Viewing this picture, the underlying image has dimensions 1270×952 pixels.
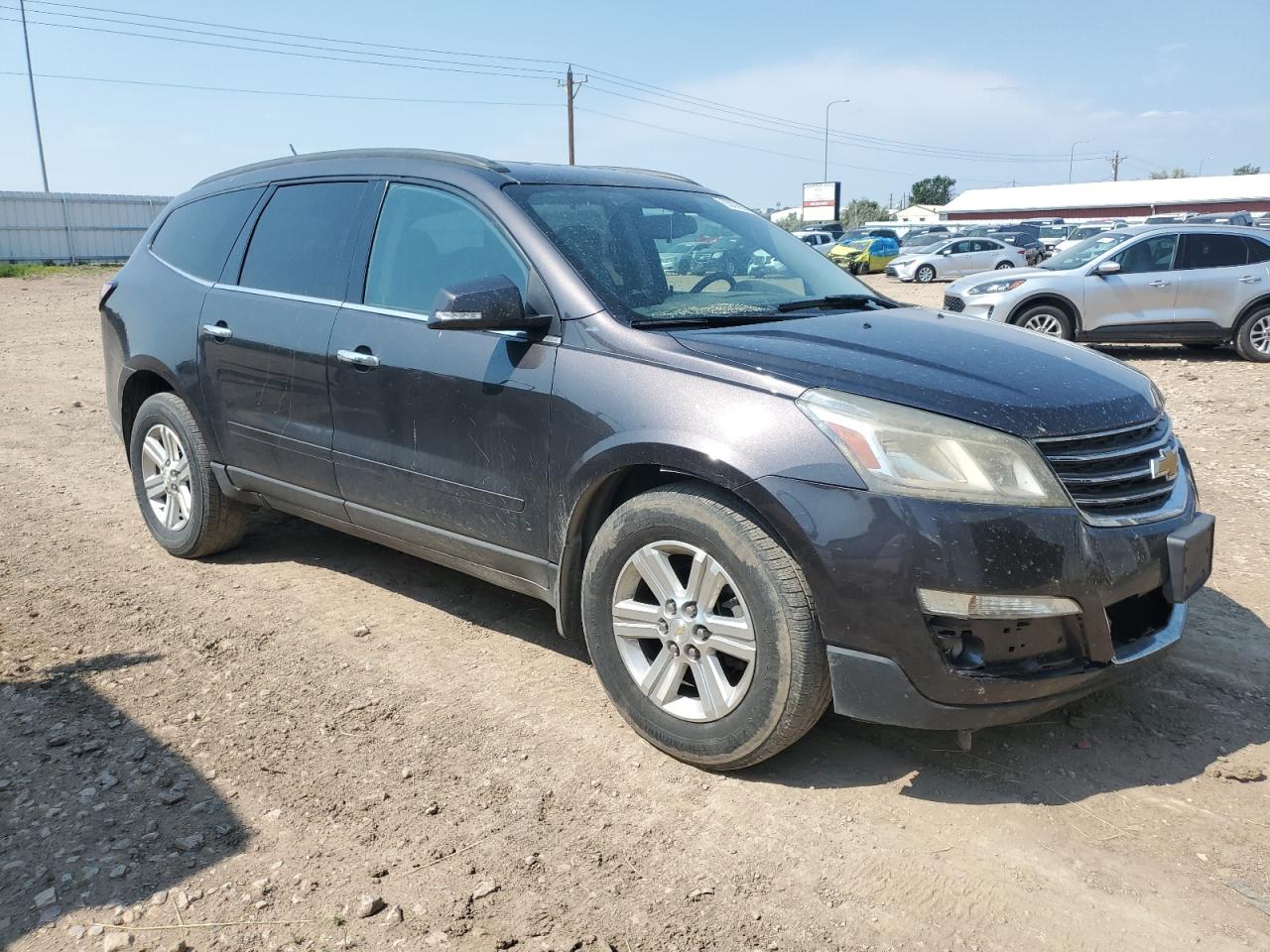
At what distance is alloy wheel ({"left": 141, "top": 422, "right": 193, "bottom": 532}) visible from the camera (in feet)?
17.0

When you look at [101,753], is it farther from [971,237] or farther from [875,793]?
[971,237]

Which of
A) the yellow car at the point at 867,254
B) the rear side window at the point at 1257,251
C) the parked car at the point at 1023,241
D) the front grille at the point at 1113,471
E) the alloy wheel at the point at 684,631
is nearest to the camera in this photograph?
the front grille at the point at 1113,471

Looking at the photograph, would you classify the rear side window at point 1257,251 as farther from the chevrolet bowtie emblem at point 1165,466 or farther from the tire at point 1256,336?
the chevrolet bowtie emblem at point 1165,466

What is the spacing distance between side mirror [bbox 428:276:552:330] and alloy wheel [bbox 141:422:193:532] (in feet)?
7.41

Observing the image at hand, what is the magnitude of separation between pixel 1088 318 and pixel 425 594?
34.2 feet

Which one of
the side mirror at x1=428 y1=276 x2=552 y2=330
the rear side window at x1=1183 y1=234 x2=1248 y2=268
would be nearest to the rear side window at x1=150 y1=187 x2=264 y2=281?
the side mirror at x1=428 y1=276 x2=552 y2=330

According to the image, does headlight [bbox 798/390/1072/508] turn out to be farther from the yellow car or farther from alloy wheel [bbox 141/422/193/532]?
the yellow car

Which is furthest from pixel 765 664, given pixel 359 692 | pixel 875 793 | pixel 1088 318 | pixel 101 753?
pixel 1088 318

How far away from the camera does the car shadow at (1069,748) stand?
3178mm

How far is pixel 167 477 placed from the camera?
528 centimetres

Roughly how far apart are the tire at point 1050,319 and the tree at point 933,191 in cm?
11207

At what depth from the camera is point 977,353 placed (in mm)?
3346

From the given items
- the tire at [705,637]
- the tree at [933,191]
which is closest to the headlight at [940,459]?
the tire at [705,637]

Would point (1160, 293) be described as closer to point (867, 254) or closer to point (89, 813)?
point (89, 813)
